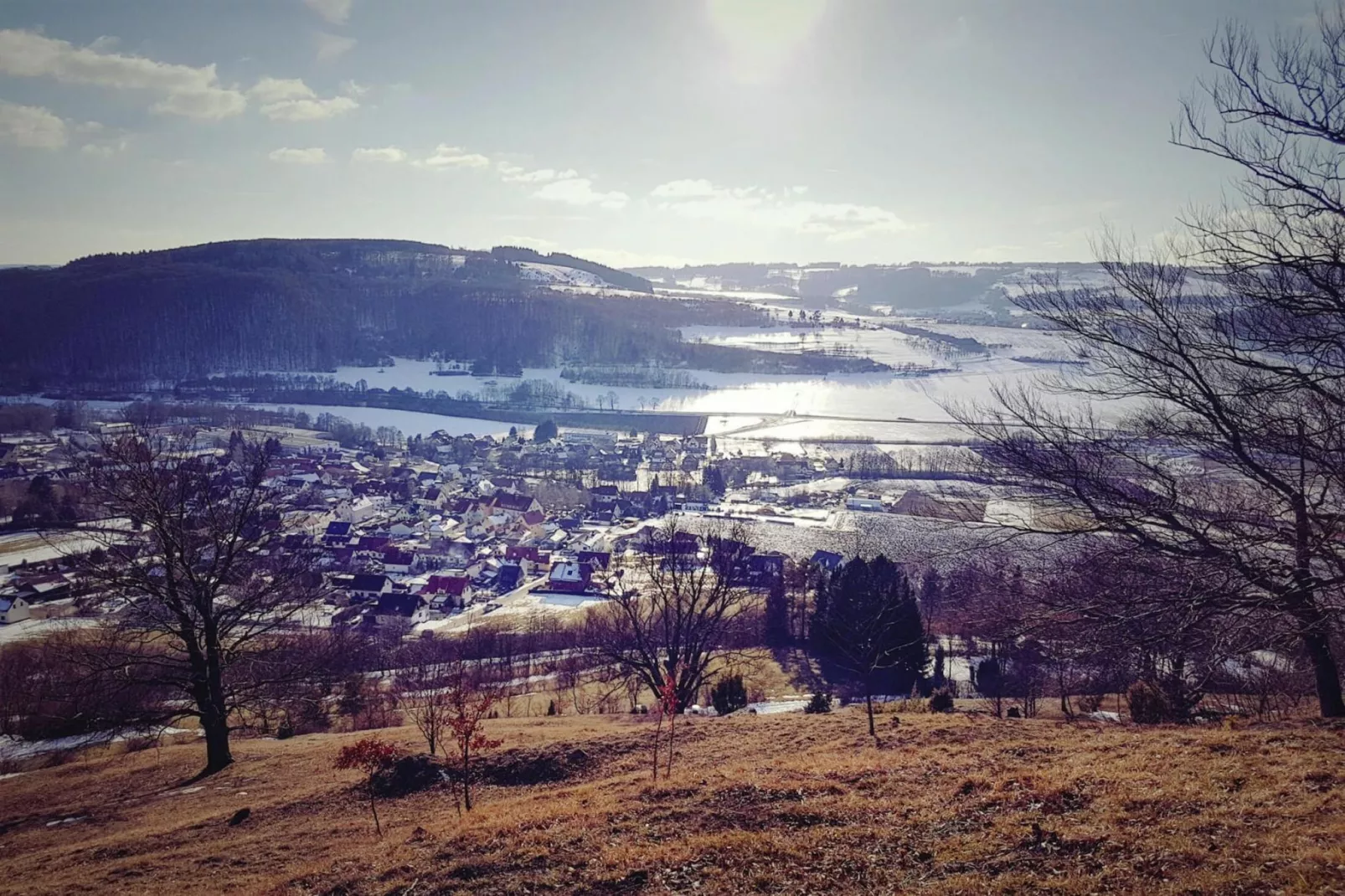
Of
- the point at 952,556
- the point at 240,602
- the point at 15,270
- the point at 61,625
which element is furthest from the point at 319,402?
the point at 15,270

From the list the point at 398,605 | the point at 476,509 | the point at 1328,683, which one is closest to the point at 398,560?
the point at 398,605

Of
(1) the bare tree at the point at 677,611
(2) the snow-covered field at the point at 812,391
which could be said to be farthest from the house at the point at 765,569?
(2) the snow-covered field at the point at 812,391

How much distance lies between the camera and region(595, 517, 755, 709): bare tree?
1545cm

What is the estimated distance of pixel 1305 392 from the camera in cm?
505

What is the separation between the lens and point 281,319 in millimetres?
105938

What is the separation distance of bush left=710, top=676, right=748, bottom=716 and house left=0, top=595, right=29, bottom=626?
27.1m

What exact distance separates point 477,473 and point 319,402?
3276 centimetres

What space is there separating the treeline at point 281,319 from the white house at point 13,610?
64659mm

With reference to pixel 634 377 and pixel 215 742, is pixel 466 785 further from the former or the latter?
pixel 634 377

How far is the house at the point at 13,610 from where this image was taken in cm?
2632

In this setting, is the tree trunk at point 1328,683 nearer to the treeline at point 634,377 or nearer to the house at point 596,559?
the house at point 596,559

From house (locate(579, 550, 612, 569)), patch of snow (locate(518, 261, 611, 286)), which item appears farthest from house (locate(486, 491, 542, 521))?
patch of snow (locate(518, 261, 611, 286))

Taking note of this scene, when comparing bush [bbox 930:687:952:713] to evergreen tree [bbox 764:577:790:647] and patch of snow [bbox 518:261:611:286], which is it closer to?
evergreen tree [bbox 764:577:790:647]

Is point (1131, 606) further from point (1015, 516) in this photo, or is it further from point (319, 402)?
point (319, 402)
